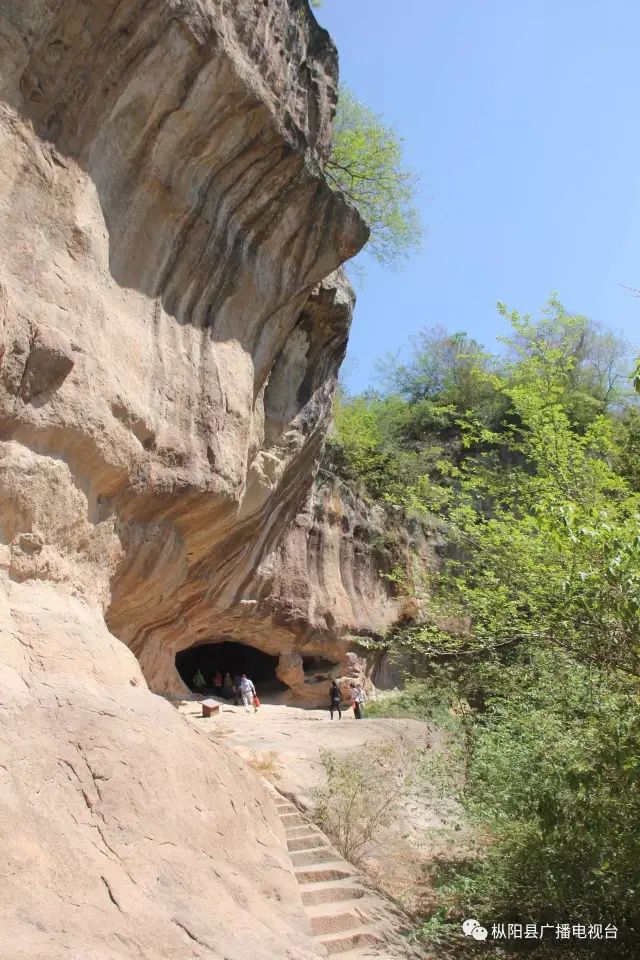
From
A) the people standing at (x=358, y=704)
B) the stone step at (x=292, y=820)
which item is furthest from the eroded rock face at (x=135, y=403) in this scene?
the people standing at (x=358, y=704)

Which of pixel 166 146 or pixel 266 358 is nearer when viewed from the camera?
pixel 166 146

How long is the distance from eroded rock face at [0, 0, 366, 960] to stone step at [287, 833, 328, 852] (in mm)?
1414

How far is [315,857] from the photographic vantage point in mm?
7074

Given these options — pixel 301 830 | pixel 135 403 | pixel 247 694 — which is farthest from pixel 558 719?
pixel 247 694

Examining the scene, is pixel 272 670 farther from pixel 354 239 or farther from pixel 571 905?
pixel 571 905

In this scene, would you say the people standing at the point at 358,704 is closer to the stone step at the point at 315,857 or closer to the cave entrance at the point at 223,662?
the cave entrance at the point at 223,662

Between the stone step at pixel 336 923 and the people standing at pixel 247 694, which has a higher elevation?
the people standing at pixel 247 694

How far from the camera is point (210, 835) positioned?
16.8 feet

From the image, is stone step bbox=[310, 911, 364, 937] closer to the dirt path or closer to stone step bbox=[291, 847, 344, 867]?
stone step bbox=[291, 847, 344, 867]

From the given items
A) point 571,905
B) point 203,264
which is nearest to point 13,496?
point 203,264

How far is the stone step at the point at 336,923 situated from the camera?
5918mm

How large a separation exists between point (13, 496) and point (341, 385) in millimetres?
20132

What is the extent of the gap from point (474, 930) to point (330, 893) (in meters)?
1.18

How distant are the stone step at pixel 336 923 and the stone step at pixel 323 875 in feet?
1.90
